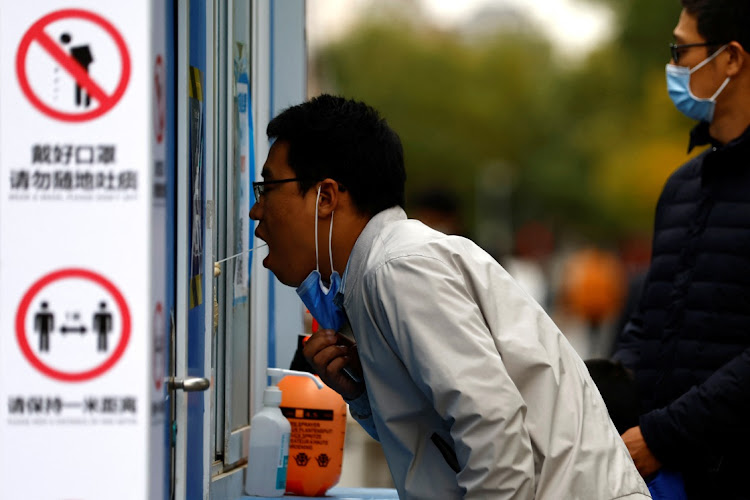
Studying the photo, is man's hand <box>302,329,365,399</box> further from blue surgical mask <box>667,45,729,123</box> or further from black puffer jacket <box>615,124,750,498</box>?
blue surgical mask <box>667,45,729,123</box>

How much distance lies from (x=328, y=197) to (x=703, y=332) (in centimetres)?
122

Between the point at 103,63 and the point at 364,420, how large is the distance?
1407 millimetres

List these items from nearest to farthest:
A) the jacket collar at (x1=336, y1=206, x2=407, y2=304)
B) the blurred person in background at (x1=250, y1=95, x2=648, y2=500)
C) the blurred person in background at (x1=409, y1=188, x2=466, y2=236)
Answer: the blurred person in background at (x1=250, y1=95, x2=648, y2=500) < the jacket collar at (x1=336, y1=206, x2=407, y2=304) < the blurred person in background at (x1=409, y1=188, x2=466, y2=236)

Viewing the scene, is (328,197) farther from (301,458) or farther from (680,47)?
(680,47)

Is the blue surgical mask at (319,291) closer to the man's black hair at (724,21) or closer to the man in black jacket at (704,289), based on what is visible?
the man in black jacket at (704,289)

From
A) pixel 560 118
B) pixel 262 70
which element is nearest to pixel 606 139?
pixel 560 118

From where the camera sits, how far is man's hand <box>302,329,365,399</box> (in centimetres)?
262

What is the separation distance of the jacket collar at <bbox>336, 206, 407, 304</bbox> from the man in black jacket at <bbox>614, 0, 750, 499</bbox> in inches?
42.9

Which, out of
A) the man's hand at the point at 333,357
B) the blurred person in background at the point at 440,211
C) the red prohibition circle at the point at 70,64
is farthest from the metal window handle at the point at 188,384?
the blurred person in background at the point at 440,211

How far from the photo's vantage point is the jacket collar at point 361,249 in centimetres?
245

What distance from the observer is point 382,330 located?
231 cm

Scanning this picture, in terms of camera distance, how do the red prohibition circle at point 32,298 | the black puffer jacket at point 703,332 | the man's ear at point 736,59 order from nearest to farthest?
1. the red prohibition circle at point 32,298
2. the black puffer jacket at point 703,332
3. the man's ear at point 736,59

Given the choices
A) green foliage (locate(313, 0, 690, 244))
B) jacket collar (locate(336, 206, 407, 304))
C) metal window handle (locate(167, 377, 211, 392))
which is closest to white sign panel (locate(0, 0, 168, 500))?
metal window handle (locate(167, 377, 211, 392))

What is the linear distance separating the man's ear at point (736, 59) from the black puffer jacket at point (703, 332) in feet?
0.63
